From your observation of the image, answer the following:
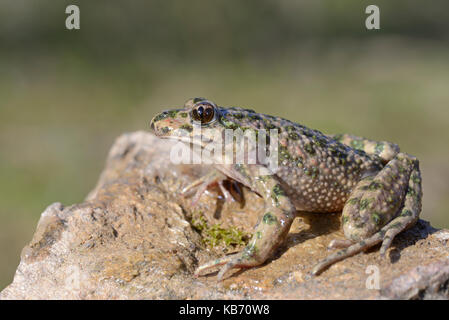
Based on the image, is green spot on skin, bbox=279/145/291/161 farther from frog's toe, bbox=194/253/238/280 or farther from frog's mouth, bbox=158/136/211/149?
frog's toe, bbox=194/253/238/280

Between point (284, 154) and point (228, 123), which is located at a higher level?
point (228, 123)

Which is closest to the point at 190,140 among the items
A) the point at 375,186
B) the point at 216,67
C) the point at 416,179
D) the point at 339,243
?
the point at 339,243

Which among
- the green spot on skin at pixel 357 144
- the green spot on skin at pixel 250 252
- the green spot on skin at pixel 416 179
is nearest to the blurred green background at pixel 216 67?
the green spot on skin at pixel 357 144

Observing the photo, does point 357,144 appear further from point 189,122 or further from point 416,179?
point 189,122

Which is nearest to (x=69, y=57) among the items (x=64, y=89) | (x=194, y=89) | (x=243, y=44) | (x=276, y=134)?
(x=64, y=89)

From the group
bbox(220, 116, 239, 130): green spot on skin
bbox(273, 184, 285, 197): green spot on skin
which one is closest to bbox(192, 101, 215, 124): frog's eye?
bbox(220, 116, 239, 130): green spot on skin

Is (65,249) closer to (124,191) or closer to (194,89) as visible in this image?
(124,191)
